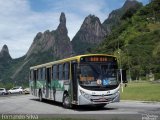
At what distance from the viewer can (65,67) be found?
26.2 metres

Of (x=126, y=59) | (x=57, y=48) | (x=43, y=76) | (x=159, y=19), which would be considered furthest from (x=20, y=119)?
(x=57, y=48)

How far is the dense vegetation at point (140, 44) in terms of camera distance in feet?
327

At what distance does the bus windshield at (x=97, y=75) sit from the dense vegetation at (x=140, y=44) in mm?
45915

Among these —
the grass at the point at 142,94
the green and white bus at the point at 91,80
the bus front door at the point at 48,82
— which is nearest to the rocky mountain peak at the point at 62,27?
the grass at the point at 142,94

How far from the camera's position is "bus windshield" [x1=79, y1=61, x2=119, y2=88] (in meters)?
23.7

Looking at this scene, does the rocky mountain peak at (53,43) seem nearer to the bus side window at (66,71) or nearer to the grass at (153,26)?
the grass at (153,26)

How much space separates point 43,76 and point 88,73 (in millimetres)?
9734

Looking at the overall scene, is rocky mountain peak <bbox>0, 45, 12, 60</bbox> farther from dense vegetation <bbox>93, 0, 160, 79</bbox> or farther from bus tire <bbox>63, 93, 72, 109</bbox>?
bus tire <bbox>63, 93, 72, 109</bbox>

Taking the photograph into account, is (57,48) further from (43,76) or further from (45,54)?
(43,76)

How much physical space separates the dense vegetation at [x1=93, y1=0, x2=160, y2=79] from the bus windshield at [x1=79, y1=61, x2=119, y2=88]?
4592 cm

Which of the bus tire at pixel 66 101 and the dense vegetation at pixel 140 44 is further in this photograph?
the dense vegetation at pixel 140 44

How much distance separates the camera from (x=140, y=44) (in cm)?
12362

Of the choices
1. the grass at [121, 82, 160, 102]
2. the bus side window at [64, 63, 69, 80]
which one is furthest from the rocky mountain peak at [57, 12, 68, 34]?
the bus side window at [64, 63, 69, 80]

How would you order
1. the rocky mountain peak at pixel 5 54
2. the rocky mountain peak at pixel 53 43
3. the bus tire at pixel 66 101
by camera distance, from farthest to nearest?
the rocky mountain peak at pixel 5 54, the rocky mountain peak at pixel 53 43, the bus tire at pixel 66 101
